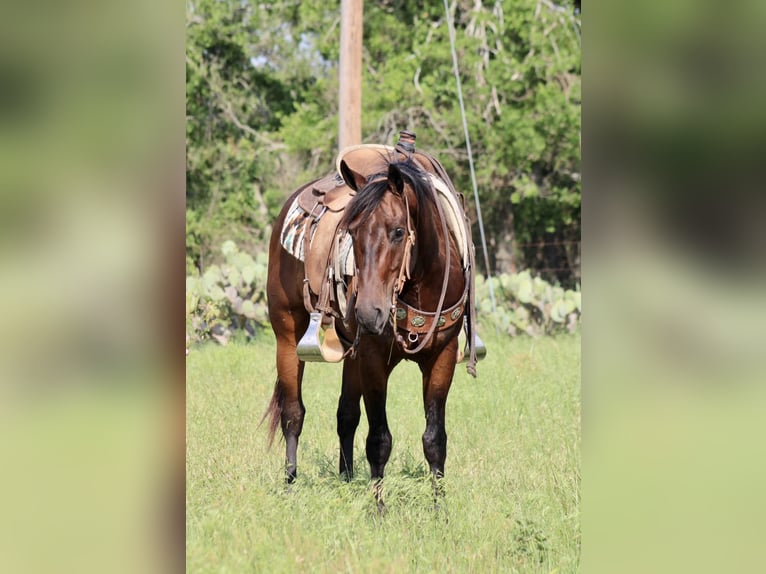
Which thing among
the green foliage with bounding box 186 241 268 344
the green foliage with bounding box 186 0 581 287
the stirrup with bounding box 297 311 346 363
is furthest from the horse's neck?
the green foliage with bounding box 186 0 581 287

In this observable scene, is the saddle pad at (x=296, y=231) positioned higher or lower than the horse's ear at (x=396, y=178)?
lower

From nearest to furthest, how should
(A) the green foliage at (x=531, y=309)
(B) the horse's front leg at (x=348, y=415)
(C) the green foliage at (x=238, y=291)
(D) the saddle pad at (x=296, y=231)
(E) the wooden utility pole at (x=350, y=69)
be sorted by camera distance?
(B) the horse's front leg at (x=348, y=415) < (D) the saddle pad at (x=296, y=231) < (E) the wooden utility pole at (x=350, y=69) < (C) the green foliage at (x=238, y=291) < (A) the green foliage at (x=531, y=309)

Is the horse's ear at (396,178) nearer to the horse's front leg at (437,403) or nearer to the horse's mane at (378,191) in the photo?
the horse's mane at (378,191)

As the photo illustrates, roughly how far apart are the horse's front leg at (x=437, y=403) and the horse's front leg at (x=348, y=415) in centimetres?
81

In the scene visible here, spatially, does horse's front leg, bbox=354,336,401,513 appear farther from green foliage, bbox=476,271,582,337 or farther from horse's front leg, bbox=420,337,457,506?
green foliage, bbox=476,271,582,337

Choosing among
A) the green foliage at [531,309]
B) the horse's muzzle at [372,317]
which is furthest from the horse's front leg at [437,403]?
the green foliage at [531,309]

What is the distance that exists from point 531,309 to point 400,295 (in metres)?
9.75

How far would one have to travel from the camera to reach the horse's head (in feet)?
14.4

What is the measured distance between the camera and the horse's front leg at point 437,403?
16.3 ft

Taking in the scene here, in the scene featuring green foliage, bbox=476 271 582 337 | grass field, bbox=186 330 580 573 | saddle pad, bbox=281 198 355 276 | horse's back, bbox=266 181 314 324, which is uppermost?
saddle pad, bbox=281 198 355 276
